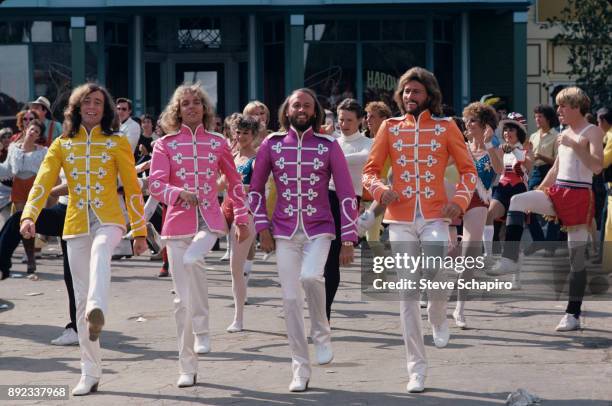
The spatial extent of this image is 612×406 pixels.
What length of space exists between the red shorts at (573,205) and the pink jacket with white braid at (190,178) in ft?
9.86

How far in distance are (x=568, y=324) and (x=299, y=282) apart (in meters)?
2.97

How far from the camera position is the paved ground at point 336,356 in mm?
7922

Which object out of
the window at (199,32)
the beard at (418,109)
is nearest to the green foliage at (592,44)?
the window at (199,32)

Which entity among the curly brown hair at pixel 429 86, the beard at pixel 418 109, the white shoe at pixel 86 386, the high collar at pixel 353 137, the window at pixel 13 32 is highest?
the window at pixel 13 32

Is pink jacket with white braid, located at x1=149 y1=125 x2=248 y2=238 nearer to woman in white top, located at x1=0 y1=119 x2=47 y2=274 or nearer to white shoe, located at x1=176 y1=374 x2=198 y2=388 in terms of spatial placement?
white shoe, located at x1=176 y1=374 x2=198 y2=388

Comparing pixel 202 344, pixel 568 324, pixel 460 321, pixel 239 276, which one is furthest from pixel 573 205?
pixel 202 344

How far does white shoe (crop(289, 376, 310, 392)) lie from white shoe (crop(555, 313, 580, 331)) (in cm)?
297

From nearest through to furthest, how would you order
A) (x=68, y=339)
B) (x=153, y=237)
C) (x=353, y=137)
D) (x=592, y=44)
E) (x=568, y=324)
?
(x=68, y=339)
(x=568, y=324)
(x=353, y=137)
(x=153, y=237)
(x=592, y=44)

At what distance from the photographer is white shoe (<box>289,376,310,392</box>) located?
8.01 metres

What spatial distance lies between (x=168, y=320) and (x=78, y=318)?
9.69 feet

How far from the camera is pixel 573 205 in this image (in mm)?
10359

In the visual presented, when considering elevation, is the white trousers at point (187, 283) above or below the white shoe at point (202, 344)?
above

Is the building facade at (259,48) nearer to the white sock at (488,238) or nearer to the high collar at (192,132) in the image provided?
the white sock at (488,238)

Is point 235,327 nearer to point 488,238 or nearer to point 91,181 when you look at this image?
point 91,181
